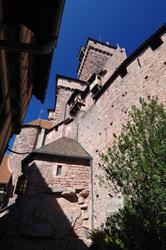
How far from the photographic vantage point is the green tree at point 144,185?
4.09 m

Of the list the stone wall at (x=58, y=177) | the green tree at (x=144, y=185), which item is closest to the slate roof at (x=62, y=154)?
the stone wall at (x=58, y=177)

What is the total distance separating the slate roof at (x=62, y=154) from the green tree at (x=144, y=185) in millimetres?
4229

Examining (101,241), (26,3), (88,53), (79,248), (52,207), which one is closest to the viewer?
(26,3)

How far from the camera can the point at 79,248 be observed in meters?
7.76

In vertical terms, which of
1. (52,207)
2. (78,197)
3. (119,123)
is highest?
(119,123)

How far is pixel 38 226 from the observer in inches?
305

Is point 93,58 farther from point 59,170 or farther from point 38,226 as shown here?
point 38,226

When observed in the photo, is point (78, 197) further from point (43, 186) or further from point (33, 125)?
point (33, 125)

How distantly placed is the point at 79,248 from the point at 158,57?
8.47 metres

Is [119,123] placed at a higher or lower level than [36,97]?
higher

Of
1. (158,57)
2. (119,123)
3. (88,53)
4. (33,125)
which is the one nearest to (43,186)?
(119,123)

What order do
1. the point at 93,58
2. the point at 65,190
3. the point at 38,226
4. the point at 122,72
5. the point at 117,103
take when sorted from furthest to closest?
the point at 93,58
the point at 122,72
the point at 117,103
the point at 65,190
the point at 38,226

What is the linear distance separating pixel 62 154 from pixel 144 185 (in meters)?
5.84

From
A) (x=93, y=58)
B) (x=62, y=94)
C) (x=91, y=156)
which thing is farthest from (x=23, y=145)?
(x=93, y=58)
